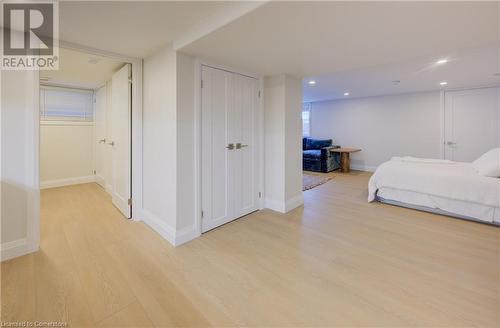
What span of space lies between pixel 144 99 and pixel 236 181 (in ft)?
5.06

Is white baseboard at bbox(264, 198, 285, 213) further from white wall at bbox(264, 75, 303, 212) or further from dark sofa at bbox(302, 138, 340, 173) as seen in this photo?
dark sofa at bbox(302, 138, 340, 173)

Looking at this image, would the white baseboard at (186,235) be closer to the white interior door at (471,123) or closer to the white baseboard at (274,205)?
the white baseboard at (274,205)

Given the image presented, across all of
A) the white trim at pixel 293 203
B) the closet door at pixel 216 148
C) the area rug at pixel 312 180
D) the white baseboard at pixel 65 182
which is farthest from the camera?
the area rug at pixel 312 180

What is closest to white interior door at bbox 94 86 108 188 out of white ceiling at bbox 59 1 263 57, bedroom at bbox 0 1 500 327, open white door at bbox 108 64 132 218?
bedroom at bbox 0 1 500 327

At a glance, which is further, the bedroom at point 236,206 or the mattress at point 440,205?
the mattress at point 440,205

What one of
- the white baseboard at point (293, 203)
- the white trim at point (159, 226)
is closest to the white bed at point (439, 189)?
the white baseboard at point (293, 203)

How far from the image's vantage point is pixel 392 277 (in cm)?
184

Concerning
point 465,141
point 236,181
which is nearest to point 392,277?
point 236,181

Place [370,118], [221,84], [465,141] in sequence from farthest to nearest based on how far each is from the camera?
[370,118], [465,141], [221,84]

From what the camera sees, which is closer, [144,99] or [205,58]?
[205,58]

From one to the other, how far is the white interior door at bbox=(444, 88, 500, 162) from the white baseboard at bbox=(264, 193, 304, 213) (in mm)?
4637

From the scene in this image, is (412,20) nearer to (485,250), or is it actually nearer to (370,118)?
(485,250)

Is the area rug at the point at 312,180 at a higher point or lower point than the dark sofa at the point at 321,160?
lower

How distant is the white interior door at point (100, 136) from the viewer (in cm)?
434
